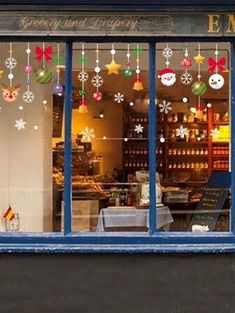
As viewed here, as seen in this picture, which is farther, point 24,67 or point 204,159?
point 204,159

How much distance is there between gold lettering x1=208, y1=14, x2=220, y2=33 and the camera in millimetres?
6680

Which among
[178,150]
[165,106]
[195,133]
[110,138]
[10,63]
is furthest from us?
[178,150]

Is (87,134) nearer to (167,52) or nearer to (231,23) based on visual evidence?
(167,52)

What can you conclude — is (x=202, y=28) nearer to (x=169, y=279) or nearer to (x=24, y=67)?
(x=24, y=67)

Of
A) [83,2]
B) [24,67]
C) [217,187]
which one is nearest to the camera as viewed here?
[83,2]

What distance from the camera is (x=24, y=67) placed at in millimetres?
7320

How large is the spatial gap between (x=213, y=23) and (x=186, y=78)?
3.03 ft

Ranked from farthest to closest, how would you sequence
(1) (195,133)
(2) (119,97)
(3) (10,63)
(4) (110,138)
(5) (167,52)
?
(1) (195,133) → (4) (110,138) → (2) (119,97) → (3) (10,63) → (5) (167,52)

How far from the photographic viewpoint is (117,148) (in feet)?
27.8

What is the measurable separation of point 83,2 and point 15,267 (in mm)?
2777

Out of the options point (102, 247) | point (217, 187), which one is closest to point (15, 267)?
point (102, 247)

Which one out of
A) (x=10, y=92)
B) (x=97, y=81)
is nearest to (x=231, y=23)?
(x=97, y=81)

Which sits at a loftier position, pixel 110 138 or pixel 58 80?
pixel 58 80

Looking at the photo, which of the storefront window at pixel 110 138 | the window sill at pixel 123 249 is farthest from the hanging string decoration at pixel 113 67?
the window sill at pixel 123 249
